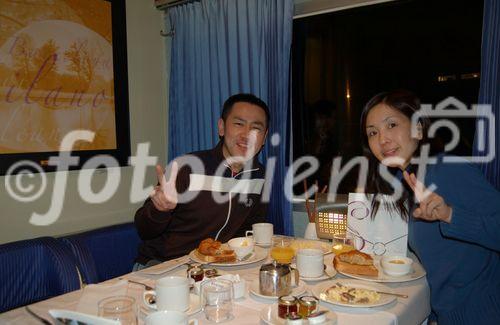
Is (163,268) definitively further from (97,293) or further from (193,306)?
(193,306)

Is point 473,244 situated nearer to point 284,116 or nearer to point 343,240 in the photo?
point 343,240

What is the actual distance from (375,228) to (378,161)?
0.34 metres

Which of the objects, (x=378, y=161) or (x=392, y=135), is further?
(x=378, y=161)

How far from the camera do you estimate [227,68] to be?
314 cm

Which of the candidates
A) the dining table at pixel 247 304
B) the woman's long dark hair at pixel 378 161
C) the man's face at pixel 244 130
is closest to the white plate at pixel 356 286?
the dining table at pixel 247 304

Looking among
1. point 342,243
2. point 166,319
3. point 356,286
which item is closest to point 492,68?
point 342,243

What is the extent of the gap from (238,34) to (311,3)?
591 mm

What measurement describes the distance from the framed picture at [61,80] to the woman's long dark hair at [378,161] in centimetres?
191

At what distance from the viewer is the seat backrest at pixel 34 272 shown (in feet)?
6.97

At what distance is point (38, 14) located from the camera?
254cm

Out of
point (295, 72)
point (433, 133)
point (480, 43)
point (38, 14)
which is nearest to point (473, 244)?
point (433, 133)

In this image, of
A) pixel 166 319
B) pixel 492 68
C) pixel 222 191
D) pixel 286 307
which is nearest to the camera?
pixel 166 319

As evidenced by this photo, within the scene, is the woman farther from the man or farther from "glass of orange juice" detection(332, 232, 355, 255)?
the man

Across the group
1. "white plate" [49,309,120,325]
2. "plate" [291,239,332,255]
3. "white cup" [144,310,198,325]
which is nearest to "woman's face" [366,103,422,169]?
"plate" [291,239,332,255]
